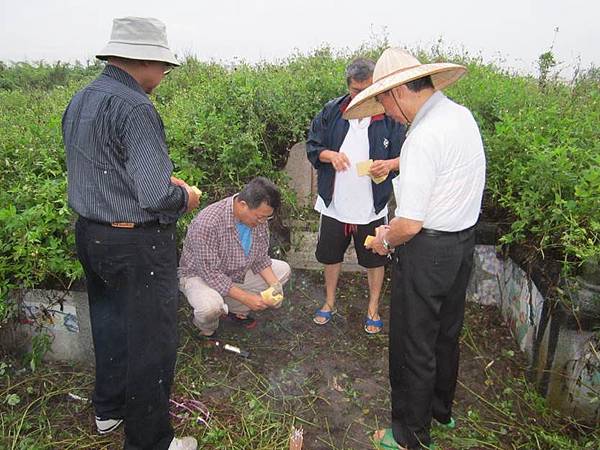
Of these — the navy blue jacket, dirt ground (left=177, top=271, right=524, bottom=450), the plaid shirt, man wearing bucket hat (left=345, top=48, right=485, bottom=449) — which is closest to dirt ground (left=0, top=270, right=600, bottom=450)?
dirt ground (left=177, top=271, right=524, bottom=450)

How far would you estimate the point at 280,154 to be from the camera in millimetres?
5180

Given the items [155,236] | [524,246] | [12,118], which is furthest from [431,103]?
[12,118]

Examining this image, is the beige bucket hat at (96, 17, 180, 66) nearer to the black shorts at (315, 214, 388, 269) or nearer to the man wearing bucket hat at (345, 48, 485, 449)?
the man wearing bucket hat at (345, 48, 485, 449)

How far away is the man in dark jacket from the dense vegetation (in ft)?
3.10

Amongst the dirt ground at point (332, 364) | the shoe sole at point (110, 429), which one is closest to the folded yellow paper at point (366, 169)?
the dirt ground at point (332, 364)

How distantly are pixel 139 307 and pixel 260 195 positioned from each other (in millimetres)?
1233

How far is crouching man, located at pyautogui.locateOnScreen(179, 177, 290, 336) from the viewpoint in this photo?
3.35 metres

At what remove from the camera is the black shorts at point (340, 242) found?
12.5 ft

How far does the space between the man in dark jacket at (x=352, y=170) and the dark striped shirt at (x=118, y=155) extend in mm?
1640

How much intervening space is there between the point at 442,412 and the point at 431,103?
6.15 feet

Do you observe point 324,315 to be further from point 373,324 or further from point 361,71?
point 361,71

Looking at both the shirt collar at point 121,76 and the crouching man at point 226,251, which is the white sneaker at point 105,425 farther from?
→ the shirt collar at point 121,76

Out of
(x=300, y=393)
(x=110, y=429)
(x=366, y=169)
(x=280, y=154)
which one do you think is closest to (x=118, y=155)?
(x=110, y=429)

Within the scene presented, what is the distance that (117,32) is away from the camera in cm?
225
